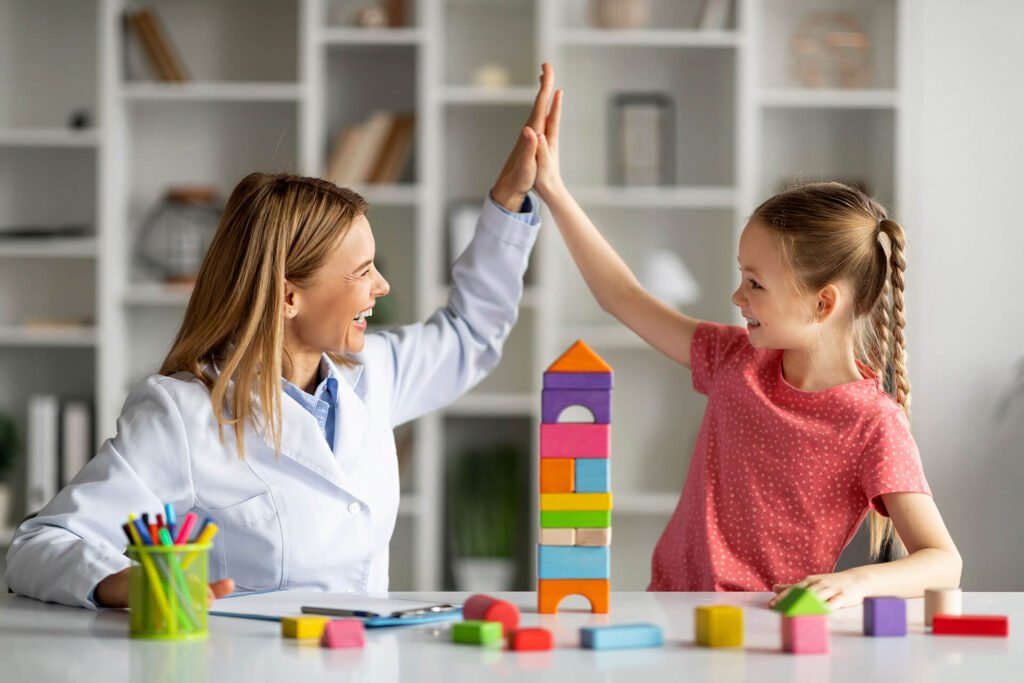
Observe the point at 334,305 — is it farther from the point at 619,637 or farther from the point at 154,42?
the point at 154,42

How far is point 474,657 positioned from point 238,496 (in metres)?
0.49

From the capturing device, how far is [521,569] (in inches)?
143

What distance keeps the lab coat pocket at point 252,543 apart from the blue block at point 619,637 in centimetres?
→ 49

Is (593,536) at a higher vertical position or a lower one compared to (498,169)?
lower

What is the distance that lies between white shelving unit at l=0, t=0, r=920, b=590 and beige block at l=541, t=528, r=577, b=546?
7.71 feet

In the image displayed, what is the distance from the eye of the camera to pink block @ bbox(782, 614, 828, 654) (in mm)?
1067

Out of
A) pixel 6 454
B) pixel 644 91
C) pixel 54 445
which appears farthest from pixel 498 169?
pixel 6 454

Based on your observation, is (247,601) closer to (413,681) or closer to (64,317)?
(413,681)

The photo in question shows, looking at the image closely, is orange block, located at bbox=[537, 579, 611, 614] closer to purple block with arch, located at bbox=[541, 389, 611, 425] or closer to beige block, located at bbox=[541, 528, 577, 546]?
beige block, located at bbox=[541, 528, 577, 546]

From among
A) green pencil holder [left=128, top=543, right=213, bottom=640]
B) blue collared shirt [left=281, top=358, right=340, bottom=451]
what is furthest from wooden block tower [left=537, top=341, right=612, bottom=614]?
blue collared shirt [left=281, top=358, right=340, bottom=451]

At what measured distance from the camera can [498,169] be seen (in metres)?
3.78

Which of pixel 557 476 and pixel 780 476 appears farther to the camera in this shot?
pixel 780 476

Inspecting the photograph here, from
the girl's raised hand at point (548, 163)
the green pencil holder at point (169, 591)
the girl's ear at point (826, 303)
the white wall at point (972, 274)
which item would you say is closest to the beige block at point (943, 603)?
the girl's ear at point (826, 303)

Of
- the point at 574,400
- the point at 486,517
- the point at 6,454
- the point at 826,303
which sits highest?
the point at 826,303
